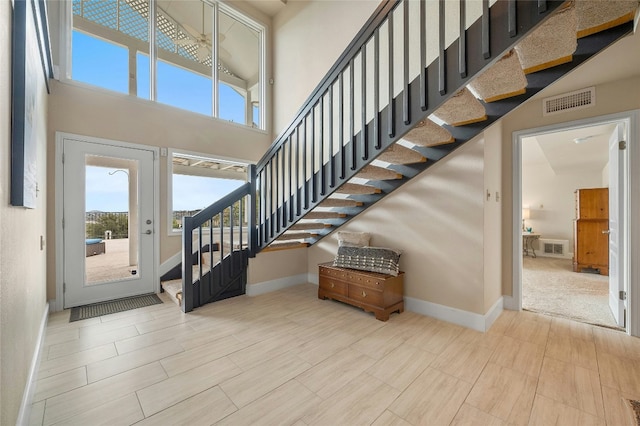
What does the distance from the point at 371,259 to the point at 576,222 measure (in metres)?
5.16

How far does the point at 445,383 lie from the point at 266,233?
7.90 feet

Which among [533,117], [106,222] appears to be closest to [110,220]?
[106,222]

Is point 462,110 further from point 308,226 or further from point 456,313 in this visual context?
point 308,226

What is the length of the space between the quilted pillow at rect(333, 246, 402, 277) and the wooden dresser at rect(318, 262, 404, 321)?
61 millimetres

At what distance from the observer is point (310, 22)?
4.30 meters

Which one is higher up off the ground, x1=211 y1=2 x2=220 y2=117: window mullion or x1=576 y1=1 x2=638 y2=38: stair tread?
x1=211 y1=2 x2=220 y2=117: window mullion

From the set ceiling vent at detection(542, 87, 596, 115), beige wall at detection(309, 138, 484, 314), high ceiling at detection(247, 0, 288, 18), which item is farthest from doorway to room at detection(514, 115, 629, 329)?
high ceiling at detection(247, 0, 288, 18)

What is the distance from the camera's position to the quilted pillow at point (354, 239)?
3437mm

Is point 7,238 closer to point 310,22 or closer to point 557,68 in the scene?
point 557,68

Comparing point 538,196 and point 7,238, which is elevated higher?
point 538,196

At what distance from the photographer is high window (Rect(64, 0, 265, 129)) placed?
11.1 feet

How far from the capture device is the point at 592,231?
5191mm

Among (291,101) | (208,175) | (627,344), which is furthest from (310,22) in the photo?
(627,344)

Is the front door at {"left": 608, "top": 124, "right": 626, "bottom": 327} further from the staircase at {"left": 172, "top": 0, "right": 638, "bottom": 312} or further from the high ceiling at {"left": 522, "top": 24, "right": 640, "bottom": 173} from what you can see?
the staircase at {"left": 172, "top": 0, "right": 638, "bottom": 312}
